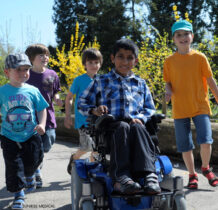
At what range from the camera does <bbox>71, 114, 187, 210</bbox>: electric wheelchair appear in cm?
256

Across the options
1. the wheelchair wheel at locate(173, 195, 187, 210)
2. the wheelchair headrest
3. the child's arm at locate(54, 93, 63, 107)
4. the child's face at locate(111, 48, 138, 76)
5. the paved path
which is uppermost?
the child's face at locate(111, 48, 138, 76)

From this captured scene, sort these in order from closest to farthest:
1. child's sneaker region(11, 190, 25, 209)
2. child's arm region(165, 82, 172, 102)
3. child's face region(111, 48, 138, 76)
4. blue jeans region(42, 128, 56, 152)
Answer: child's face region(111, 48, 138, 76) → child's sneaker region(11, 190, 25, 209) → child's arm region(165, 82, 172, 102) → blue jeans region(42, 128, 56, 152)

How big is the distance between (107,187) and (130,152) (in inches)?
13.0

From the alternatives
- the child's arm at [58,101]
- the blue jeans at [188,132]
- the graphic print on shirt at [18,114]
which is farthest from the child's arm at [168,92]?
the graphic print on shirt at [18,114]

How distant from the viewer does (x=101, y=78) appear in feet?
10.3

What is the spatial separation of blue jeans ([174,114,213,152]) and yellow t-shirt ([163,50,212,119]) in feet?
0.23

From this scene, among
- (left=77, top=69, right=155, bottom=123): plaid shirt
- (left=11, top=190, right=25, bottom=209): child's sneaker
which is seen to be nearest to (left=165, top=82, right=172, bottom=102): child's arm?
(left=77, top=69, right=155, bottom=123): plaid shirt

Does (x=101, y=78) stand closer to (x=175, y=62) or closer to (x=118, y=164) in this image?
(x=118, y=164)

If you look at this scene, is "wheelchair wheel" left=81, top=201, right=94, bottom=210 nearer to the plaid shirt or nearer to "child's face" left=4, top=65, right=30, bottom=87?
the plaid shirt

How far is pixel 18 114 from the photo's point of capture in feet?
11.4

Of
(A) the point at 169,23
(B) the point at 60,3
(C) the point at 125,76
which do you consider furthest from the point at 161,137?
(B) the point at 60,3

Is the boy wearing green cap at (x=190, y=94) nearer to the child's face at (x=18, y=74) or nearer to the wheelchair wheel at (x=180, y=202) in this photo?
the wheelchair wheel at (x=180, y=202)

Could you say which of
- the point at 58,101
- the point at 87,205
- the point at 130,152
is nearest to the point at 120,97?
the point at 130,152

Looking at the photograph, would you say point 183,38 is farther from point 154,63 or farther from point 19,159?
point 154,63
